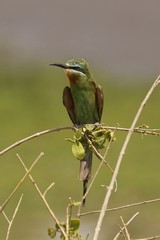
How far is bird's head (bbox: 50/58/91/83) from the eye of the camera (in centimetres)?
325

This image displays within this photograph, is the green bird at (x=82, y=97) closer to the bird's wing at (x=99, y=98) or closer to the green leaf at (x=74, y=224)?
the bird's wing at (x=99, y=98)

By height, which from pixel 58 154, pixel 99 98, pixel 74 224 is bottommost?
pixel 58 154

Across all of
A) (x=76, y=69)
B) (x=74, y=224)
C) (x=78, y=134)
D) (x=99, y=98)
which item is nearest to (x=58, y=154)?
(x=99, y=98)

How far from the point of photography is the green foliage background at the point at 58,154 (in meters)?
6.63

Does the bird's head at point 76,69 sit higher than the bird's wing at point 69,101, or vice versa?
the bird's head at point 76,69

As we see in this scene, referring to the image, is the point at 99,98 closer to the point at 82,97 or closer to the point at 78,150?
the point at 82,97

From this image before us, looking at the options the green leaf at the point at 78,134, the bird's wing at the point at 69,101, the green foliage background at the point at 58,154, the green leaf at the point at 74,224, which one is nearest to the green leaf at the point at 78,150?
the green leaf at the point at 78,134

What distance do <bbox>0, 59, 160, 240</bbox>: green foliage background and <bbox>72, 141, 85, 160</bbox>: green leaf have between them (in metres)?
3.48

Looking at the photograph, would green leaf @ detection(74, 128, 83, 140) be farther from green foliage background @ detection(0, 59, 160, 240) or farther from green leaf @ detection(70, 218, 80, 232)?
green foliage background @ detection(0, 59, 160, 240)

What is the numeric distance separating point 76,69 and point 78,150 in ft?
3.29

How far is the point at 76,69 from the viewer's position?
10.7ft

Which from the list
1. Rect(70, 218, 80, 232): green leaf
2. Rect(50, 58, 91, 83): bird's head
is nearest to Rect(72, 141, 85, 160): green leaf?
Rect(70, 218, 80, 232): green leaf

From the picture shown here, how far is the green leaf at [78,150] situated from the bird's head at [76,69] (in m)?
0.91

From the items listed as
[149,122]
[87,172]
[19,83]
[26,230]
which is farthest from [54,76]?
[87,172]
